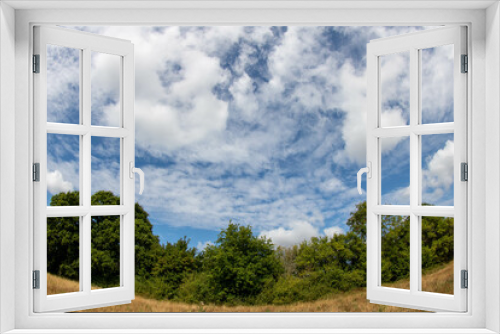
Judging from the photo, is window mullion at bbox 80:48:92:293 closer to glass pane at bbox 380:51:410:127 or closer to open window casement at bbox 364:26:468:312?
open window casement at bbox 364:26:468:312

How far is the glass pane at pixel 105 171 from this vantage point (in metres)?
5.83

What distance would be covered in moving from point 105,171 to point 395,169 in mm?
4212

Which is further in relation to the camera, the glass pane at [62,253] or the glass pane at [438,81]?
the glass pane at [62,253]

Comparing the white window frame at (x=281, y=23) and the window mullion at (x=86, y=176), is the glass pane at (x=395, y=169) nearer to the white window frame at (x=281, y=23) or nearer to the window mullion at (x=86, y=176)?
the white window frame at (x=281, y=23)

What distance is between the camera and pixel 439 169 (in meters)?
5.31

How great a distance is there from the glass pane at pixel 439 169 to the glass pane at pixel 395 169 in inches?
20.7

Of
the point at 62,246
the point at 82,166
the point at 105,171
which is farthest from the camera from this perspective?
the point at 105,171

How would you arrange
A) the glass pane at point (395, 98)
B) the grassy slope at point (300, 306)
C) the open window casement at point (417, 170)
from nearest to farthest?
the open window casement at point (417, 170)
the glass pane at point (395, 98)
the grassy slope at point (300, 306)

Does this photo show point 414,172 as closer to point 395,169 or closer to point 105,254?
point 395,169

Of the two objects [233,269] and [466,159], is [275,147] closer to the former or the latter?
[233,269]

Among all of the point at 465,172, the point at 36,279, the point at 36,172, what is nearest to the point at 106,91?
the point at 36,172

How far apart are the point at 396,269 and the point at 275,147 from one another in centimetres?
246

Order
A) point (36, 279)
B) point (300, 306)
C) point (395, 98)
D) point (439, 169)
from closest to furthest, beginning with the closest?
point (36, 279), point (439, 169), point (395, 98), point (300, 306)

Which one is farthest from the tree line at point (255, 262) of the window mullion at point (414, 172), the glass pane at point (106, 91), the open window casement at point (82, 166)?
the window mullion at point (414, 172)
